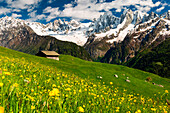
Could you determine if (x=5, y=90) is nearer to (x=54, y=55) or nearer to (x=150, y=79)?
(x=150, y=79)

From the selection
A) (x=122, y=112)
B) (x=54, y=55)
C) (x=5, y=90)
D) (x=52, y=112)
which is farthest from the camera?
(x=54, y=55)

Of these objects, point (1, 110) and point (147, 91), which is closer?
point (1, 110)

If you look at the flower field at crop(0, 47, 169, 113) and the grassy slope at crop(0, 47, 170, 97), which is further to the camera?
the grassy slope at crop(0, 47, 170, 97)

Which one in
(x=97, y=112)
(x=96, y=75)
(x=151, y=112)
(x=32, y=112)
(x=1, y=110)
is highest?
(x=1, y=110)

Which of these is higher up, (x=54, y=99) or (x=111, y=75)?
(x=54, y=99)

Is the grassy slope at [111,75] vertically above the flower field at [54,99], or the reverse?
the flower field at [54,99]

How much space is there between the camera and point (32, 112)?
122 inches

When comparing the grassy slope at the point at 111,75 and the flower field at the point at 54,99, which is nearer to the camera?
the flower field at the point at 54,99

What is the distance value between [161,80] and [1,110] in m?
63.9

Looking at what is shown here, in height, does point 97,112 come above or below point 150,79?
above

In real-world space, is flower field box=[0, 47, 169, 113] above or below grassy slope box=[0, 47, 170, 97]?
above

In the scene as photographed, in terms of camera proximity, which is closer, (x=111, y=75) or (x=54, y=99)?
(x=54, y=99)

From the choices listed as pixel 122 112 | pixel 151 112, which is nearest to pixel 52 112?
pixel 122 112

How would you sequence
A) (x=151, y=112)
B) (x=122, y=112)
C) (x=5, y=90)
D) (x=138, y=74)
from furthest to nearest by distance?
(x=138, y=74), (x=151, y=112), (x=122, y=112), (x=5, y=90)
